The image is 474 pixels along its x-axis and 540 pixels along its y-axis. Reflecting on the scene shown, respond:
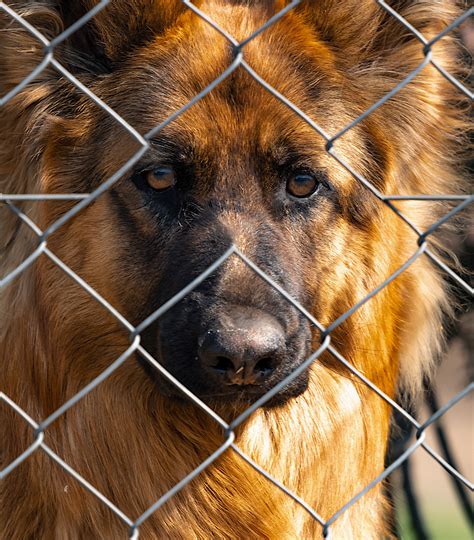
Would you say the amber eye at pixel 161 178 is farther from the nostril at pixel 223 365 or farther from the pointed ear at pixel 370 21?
the pointed ear at pixel 370 21

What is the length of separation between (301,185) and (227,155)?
1.14ft

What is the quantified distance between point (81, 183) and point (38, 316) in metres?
0.57

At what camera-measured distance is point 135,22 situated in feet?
11.5

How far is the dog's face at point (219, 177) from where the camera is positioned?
3359 mm

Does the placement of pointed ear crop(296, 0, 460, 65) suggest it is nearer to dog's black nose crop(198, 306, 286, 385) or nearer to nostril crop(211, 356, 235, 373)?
dog's black nose crop(198, 306, 286, 385)

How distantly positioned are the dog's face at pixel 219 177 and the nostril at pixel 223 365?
0.75 ft

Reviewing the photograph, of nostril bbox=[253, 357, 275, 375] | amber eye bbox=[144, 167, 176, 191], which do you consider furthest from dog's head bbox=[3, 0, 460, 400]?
nostril bbox=[253, 357, 275, 375]

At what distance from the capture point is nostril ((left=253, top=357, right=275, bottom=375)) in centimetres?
296

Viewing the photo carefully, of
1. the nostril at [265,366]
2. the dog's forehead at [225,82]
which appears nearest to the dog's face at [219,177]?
the dog's forehead at [225,82]

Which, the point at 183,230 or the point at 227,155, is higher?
the point at 227,155

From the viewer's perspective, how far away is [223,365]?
295 cm

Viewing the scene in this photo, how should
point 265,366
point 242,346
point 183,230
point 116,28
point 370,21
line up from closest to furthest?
point 242,346 < point 265,366 < point 183,230 < point 116,28 < point 370,21

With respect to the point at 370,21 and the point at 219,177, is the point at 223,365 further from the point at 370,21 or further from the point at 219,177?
the point at 370,21

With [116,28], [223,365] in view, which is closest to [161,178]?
[116,28]
